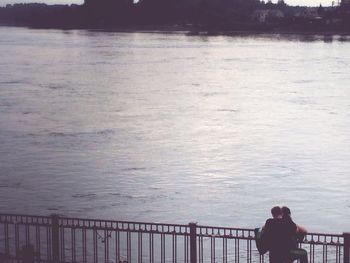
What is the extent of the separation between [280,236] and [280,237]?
0.01 metres

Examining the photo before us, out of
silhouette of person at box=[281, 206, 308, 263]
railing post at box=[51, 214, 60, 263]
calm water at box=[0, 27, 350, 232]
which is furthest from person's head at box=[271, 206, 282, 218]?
calm water at box=[0, 27, 350, 232]

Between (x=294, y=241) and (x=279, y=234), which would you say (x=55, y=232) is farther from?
(x=294, y=241)

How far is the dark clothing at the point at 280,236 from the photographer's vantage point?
8961 mm

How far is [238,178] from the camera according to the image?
22359 millimetres

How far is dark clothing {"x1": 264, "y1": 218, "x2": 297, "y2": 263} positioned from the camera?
29.4 ft

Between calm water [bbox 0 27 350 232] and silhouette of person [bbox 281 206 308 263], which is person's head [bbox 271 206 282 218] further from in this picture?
calm water [bbox 0 27 350 232]

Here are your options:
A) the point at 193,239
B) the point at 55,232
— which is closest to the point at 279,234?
the point at 193,239

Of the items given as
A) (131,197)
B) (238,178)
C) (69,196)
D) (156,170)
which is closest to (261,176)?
(238,178)

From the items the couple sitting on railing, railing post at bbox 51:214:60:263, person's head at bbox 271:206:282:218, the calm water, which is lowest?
the calm water

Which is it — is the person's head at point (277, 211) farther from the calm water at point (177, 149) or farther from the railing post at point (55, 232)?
the calm water at point (177, 149)

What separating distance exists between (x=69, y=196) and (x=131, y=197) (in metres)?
1.66

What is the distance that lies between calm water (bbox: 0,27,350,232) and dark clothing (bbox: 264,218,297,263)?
26.4 ft

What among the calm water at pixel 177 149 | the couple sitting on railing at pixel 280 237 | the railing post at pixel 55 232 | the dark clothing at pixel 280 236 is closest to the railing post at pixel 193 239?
the couple sitting on railing at pixel 280 237

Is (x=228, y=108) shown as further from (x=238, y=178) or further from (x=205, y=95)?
(x=238, y=178)
